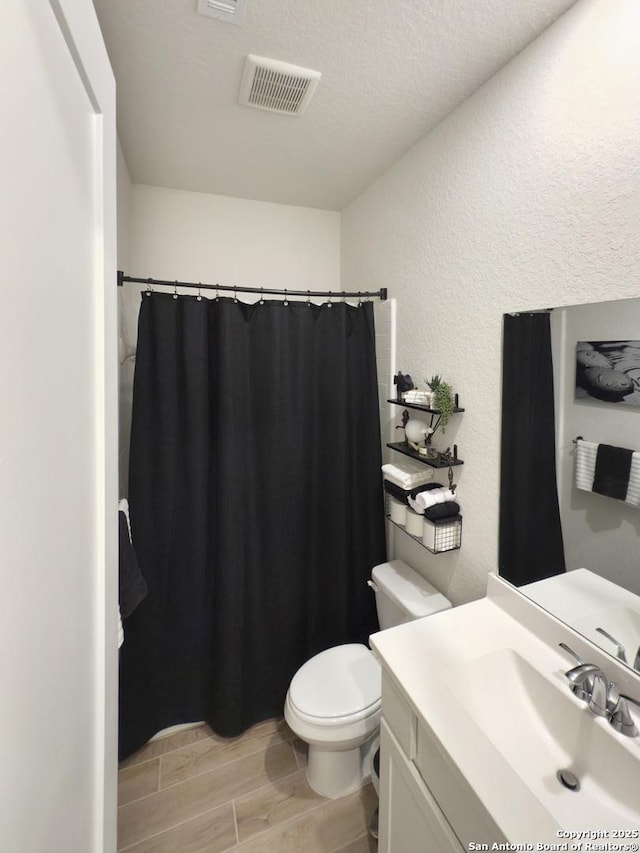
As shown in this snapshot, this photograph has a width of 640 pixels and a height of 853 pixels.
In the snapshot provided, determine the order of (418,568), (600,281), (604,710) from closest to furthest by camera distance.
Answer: (604,710)
(600,281)
(418,568)

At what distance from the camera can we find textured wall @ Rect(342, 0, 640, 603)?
0.90 metres

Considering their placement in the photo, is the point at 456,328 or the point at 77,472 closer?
the point at 77,472

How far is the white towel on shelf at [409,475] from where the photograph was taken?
1556 mm

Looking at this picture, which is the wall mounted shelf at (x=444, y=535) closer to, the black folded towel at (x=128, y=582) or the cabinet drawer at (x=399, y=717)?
the cabinet drawer at (x=399, y=717)

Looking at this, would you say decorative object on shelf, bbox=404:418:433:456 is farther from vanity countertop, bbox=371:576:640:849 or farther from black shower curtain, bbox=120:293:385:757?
vanity countertop, bbox=371:576:640:849

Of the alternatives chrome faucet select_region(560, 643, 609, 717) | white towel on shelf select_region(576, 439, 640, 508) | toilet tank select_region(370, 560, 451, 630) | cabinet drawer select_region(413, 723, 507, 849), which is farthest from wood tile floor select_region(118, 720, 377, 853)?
white towel on shelf select_region(576, 439, 640, 508)

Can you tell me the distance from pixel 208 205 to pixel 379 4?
1284mm

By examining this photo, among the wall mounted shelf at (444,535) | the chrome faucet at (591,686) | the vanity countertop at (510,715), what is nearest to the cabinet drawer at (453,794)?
the vanity countertop at (510,715)

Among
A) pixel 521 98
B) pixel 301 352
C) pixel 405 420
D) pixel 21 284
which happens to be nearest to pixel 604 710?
pixel 405 420

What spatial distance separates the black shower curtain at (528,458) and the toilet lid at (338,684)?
70cm

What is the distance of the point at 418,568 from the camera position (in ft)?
5.68

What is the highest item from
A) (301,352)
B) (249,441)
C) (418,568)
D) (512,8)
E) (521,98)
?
(512,8)

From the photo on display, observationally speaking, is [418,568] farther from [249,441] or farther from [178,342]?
[178,342]

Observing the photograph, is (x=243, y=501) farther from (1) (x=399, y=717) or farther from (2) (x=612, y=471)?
(2) (x=612, y=471)
